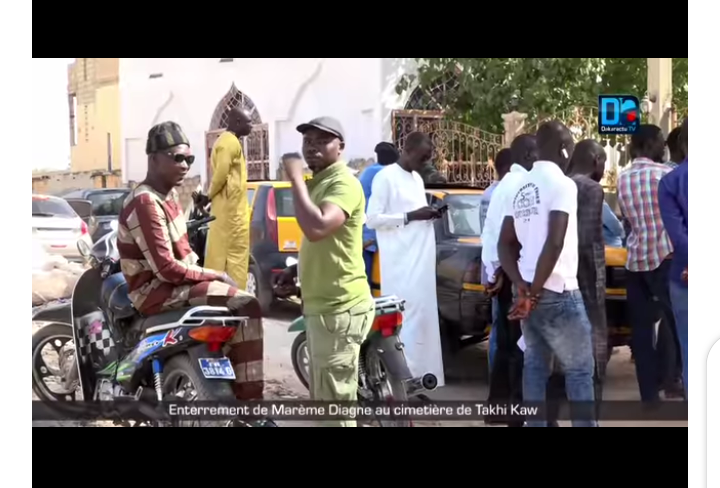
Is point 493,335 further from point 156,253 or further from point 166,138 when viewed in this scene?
point 166,138

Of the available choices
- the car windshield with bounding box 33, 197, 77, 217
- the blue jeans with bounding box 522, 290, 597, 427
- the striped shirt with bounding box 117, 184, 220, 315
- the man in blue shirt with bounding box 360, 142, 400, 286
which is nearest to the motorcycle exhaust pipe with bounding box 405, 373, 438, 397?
the blue jeans with bounding box 522, 290, 597, 427

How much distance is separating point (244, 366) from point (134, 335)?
2.14 ft

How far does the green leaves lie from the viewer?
532cm

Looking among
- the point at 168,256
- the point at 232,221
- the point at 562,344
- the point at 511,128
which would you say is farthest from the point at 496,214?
the point at 168,256

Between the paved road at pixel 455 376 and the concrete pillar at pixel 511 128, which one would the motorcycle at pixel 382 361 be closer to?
the paved road at pixel 455 376

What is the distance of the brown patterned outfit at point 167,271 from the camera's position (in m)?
5.29

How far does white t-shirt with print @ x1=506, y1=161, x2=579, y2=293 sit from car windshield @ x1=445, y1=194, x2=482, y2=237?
186 mm

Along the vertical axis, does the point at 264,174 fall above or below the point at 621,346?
above

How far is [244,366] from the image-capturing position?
5.38 metres

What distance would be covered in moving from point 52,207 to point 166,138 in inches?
29.9

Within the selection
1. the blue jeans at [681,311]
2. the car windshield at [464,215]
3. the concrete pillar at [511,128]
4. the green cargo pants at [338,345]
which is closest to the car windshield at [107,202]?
the green cargo pants at [338,345]

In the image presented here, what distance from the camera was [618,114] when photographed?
536 centimetres
